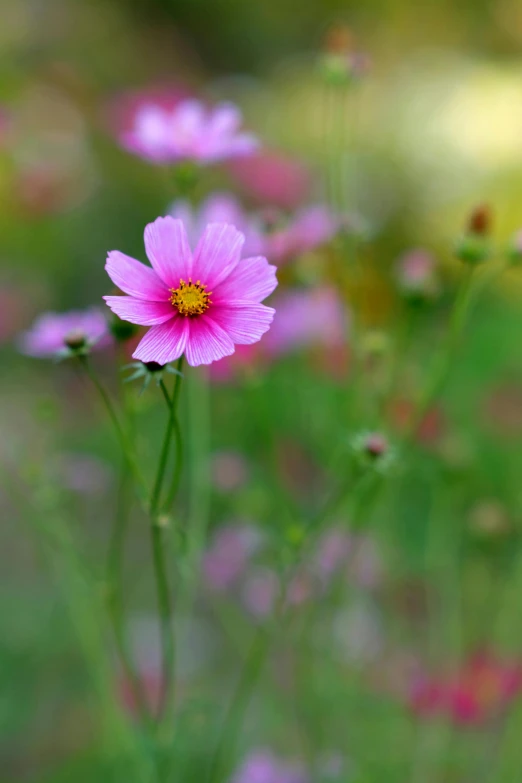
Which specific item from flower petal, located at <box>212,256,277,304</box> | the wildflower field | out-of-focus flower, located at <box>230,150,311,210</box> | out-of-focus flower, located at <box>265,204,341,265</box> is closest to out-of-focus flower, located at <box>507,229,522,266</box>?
the wildflower field

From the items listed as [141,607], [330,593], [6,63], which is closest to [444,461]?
[330,593]

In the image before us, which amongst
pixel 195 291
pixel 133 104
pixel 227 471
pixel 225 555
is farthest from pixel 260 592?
pixel 133 104

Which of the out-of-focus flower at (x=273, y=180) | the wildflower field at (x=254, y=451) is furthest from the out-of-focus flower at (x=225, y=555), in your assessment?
the out-of-focus flower at (x=273, y=180)

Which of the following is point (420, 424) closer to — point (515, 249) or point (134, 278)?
point (515, 249)

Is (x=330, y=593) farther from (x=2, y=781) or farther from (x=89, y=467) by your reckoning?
(x=2, y=781)

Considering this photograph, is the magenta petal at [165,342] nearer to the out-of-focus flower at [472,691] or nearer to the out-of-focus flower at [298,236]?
the out-of-focus flower at [298,236]

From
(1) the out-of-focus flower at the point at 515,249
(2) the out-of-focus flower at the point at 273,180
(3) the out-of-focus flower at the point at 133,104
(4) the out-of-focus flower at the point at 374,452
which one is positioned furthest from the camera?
(3) the out-of-focus flower at the point at 133,104

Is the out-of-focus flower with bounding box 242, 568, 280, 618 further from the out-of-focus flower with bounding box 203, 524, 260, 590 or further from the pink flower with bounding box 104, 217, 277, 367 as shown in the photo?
the pink flower with bounding box 104, 217, 277, 367

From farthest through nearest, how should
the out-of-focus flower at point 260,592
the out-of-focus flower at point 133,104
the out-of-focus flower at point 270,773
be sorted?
the out-of-focus flower at point 133,104, the out-of-focus flower at point 260,592, the out-of-focus flower at point 270,773
